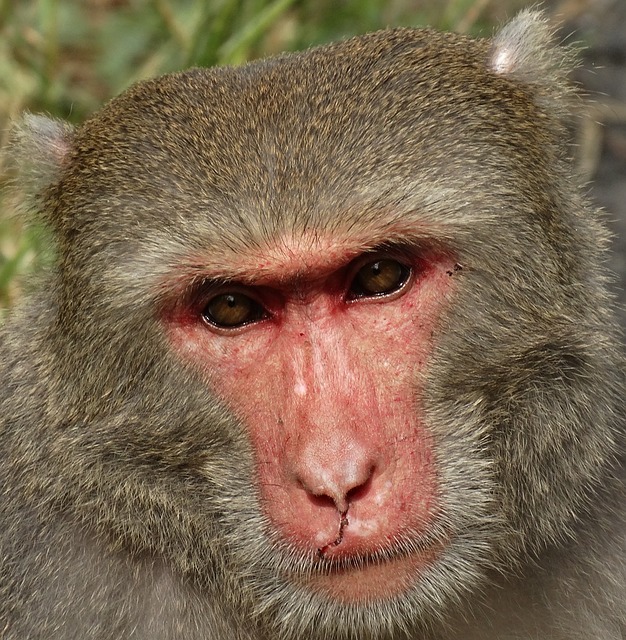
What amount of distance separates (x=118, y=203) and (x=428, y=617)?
1.82m

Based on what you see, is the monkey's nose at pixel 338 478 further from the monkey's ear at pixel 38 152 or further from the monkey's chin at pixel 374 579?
the monkey's ear at pixel 38 152

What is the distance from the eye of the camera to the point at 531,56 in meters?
4.57

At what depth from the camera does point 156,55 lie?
27.7ft

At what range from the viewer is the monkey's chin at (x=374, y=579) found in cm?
370

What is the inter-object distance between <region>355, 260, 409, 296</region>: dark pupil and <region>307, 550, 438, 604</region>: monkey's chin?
881 mm

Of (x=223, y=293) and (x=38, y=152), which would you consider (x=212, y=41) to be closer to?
(x=38, y=152)

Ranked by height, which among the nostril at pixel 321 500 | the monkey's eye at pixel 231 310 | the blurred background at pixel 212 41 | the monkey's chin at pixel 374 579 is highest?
the blurred background at pixel 212 41

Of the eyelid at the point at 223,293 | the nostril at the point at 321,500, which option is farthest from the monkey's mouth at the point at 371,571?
the eyelid at the point at 223,293

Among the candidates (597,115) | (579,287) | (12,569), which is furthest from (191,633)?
(597,115)

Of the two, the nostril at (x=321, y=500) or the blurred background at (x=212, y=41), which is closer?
the nostril at (x=321, y=500)

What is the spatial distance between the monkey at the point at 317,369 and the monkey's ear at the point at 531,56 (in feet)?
0.20

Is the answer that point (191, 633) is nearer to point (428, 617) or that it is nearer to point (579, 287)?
point (428, 617)

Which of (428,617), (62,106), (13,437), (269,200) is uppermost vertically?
(62,106)

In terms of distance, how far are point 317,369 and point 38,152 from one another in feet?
5.05
